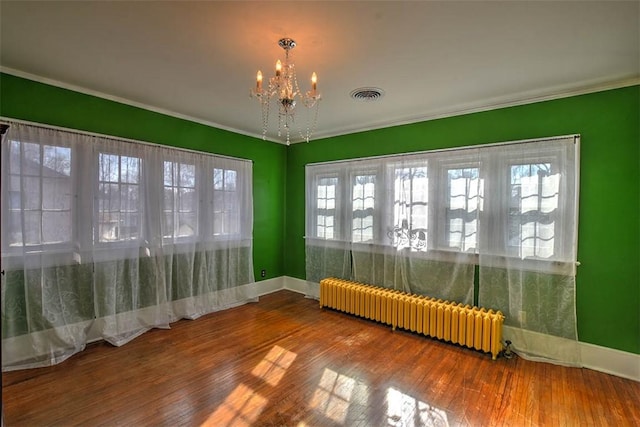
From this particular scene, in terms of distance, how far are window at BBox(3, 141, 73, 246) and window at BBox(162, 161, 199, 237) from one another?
894mm

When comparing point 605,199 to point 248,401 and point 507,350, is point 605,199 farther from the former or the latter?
point 248,401

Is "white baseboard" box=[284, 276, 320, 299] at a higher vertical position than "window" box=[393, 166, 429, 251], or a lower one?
lower

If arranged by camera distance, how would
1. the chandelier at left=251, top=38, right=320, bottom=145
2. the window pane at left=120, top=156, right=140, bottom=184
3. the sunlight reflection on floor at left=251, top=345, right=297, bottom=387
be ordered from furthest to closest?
the window pane at left=120, top=156, right=140, bottom=184
the sunlight reflection on floor at left=251, top=345, right=297, bottom=387
the chandelier at left=251, top=38, right=320, bottom=145

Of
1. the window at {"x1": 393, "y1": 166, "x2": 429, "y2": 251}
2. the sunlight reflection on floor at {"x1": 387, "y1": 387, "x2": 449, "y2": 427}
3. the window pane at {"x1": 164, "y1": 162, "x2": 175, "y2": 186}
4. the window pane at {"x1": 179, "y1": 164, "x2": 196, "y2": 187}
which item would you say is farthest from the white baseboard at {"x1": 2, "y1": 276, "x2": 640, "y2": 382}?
the window pane at {"x1": 179, "y1": 164, "x2": 196, "y2": 187}

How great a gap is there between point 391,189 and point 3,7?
3.53m

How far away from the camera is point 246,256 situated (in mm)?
4395

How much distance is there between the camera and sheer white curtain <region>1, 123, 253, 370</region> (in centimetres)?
262

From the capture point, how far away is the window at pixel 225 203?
4059mm

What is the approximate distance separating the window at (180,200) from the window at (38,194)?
35.2 inches

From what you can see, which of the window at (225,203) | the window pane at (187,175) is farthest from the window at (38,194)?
the window at (225,203)

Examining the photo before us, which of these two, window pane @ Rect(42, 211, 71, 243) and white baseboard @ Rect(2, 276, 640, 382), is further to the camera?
window pane @ Rect(42, 211, 71, 243)

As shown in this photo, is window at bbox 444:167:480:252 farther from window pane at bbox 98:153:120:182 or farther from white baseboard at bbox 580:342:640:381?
window pane at bbox 98:153:120:182

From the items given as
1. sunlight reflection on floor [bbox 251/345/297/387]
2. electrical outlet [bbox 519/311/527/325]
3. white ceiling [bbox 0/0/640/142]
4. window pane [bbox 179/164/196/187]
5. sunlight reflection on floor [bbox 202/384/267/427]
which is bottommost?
sunlight reflection on floor [bbox 202/384/267/427]

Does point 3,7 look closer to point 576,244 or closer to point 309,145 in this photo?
point 309,145
